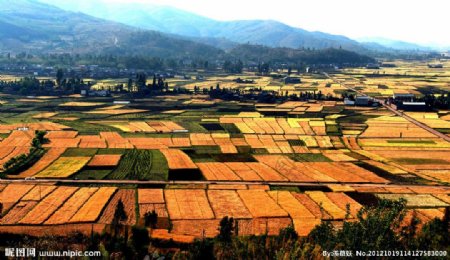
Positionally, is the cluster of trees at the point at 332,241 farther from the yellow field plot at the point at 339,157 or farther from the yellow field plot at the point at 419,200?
the yellow field plot at the point at 339,157

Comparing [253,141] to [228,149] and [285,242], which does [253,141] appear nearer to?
[228,149]

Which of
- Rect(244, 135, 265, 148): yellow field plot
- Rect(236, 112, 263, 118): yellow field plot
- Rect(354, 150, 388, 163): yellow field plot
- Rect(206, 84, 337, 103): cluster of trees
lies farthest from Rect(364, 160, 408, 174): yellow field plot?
Rect(206, 84, 337, 103): cluster of trees

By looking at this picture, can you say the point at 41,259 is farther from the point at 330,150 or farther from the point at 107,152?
the point at 330,150

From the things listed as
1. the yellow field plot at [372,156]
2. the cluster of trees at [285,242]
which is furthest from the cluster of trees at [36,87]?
the cluster of trees at [285,242]

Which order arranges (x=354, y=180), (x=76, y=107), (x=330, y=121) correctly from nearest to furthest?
1. (x=354, y=180)
2. (x=330, y=121)
3. (x=76, y=107)

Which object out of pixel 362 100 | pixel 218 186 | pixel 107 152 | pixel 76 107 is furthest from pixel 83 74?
pixel 218 186

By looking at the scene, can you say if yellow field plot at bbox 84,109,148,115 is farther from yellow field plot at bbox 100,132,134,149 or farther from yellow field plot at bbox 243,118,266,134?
yellow field plot at bbox 243,118,266,134
